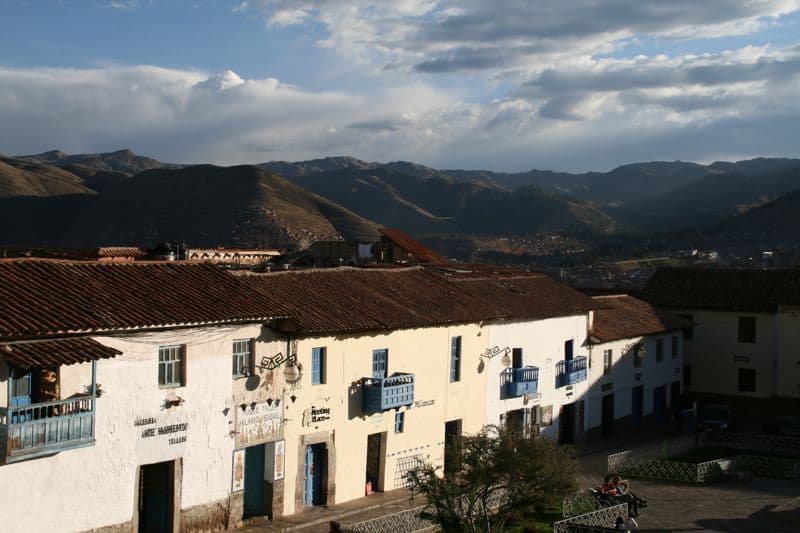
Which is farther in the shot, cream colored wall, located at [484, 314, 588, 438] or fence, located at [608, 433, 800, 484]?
cream colored wall, located at [484, 314, 588, 438]

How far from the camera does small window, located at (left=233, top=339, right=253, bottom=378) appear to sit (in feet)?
70.0

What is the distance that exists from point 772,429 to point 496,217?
14111 centimetres

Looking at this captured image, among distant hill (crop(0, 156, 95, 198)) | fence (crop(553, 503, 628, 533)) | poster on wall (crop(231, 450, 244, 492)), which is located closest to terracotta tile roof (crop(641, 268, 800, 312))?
fence (crop(553, 503, 628, 533))

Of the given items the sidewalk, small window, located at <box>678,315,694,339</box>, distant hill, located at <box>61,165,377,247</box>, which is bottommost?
the sidewalk

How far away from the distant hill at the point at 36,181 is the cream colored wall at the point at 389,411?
108m

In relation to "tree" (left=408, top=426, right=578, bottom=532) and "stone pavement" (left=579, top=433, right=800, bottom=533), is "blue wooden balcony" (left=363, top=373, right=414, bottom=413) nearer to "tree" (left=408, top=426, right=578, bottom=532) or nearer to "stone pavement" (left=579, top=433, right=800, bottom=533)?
"tree" (left=408, top=426, right=578, bottom=532)

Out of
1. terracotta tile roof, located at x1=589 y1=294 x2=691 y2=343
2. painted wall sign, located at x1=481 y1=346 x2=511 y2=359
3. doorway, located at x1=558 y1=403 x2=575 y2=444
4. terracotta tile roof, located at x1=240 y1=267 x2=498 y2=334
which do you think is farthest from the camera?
terracotta tile roof, located at x1=589 y1=294 x2=691 y2=343

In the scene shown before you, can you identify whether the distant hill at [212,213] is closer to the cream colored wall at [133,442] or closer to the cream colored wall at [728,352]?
the cream colored wall at [728,352]

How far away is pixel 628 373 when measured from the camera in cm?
3819

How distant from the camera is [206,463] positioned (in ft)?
67.1

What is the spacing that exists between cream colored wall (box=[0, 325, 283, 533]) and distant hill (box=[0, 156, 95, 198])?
4414 inches

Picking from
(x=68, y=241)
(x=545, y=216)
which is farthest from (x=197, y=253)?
(x=545, y=216)

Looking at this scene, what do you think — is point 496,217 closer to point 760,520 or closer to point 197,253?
point 197,253

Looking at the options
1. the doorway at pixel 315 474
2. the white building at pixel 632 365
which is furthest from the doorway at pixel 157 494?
the white building at pixel 632 365
